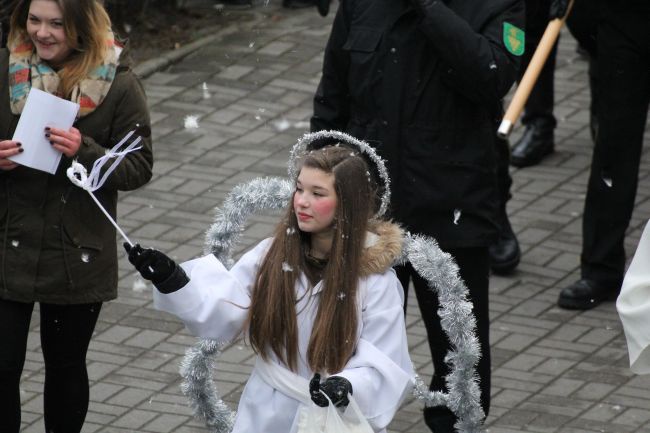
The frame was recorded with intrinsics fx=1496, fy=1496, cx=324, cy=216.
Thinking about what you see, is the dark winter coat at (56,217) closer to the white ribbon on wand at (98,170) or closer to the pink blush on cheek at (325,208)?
the white ribbon on wand at (98,170)

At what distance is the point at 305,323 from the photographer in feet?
14.5

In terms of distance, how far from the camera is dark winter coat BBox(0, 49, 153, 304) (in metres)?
5.02

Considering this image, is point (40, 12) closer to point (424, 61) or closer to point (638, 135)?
point (424, 61)

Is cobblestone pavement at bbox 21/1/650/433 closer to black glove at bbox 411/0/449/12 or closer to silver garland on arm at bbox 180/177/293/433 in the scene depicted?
silver garland on arm at bbox 180/177/293/433

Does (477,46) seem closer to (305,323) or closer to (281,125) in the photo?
(305,323)

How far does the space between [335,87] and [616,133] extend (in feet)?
6.64

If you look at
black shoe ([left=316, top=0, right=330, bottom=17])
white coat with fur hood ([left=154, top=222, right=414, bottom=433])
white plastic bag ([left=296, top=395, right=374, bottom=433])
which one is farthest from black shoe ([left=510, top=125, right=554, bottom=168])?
white plastic bag ([left=296, top=395, right=374, bottom=433])

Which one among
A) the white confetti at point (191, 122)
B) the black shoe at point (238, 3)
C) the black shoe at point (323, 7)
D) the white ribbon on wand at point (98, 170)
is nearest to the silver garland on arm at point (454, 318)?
the white ribbon on wand at point (98, 170)

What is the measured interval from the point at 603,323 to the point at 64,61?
3054 mm

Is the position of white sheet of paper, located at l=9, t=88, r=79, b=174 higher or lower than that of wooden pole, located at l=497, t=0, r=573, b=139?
higher

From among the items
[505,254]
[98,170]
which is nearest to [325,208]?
[98,170]

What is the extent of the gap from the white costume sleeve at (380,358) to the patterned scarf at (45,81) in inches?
47.8

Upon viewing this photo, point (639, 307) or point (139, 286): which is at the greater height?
point (639, 307)

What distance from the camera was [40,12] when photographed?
195 inches
